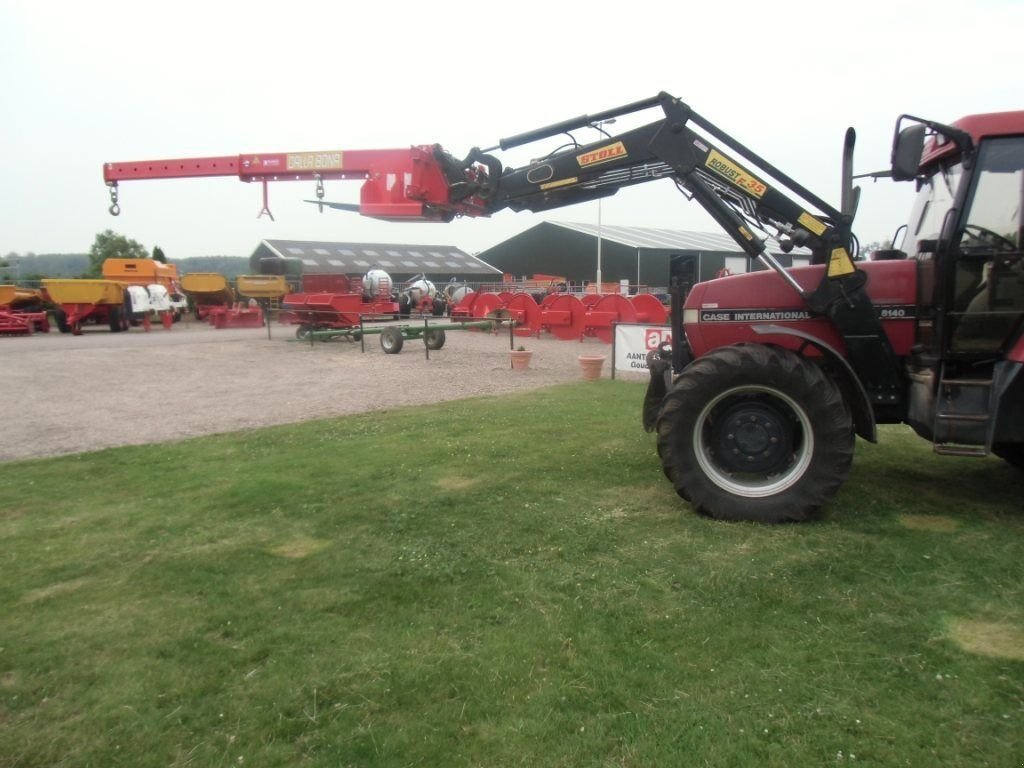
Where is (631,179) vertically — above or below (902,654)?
above

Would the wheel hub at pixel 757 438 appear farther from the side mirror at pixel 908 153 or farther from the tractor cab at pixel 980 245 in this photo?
the side mirror at pixel 908 153

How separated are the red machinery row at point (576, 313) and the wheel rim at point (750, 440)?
11493mm

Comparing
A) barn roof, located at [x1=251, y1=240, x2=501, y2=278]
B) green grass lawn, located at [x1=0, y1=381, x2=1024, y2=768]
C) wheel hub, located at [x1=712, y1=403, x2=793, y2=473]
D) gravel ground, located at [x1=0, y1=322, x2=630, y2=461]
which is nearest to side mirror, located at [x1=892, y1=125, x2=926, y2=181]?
wheel hub, located at [x1=712, y1=403, x2=793, y2=473]

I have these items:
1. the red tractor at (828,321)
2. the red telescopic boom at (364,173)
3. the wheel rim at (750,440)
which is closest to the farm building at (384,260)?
the red telescopic boom at (364,173)

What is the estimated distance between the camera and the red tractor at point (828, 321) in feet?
16.2

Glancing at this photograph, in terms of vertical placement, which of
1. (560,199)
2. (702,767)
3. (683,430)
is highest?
(560,199)

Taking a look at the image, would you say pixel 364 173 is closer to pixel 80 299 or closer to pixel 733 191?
pixel 733 191

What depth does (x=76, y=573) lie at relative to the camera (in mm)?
4410

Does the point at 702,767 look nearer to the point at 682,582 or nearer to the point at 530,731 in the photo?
the point at 530,731

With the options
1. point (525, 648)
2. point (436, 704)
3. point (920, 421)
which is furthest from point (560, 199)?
point (436, 704)

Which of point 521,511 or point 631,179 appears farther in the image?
point 631,179

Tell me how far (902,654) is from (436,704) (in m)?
2.18

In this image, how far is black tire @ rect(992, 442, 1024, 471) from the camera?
19.7ft

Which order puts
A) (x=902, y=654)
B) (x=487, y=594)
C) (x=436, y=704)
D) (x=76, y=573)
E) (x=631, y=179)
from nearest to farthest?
(x=436, y=704)
(x=902, y=654)
(x=487, y=594)
(x=76, y=573)
(x=631, y=179)
